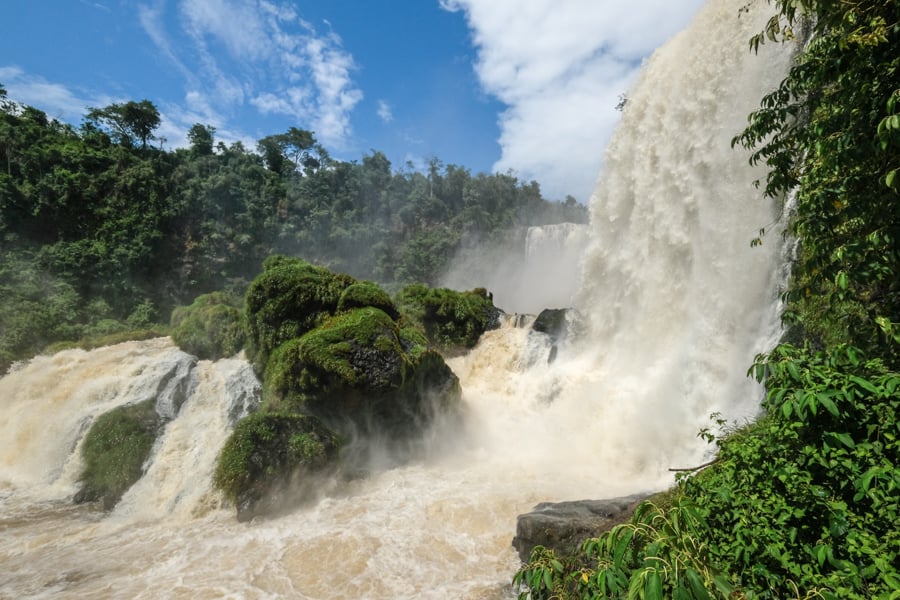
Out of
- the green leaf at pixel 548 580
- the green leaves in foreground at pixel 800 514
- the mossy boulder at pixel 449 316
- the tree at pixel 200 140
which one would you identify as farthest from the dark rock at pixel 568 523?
→ the tree at pixel 200 140

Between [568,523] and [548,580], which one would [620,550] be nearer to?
[548,580]

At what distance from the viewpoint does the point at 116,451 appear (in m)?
10.7

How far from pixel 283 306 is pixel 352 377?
11.7ft

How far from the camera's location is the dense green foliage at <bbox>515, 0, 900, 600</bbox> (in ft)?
7.18

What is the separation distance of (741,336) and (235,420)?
42.0ft

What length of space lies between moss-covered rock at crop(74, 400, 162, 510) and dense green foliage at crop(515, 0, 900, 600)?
11502mm

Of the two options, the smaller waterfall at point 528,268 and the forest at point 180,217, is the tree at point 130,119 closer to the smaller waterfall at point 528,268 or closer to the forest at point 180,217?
the forest at point 180,217

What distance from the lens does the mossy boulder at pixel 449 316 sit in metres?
18.5

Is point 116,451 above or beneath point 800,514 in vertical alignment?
beneath

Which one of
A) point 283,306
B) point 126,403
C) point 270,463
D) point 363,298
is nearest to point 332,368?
point 270,463

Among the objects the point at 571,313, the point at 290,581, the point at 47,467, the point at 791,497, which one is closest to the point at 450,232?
the point at 571,313

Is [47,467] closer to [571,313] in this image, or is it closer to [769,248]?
[571,313]

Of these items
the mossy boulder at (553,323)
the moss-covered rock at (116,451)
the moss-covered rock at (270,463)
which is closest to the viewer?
→ the moss-covered rock at (270,463)

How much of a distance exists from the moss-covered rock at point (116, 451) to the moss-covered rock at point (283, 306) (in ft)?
10.5
